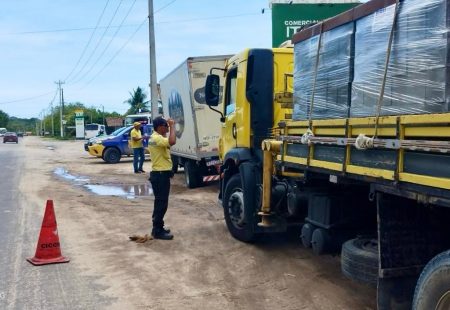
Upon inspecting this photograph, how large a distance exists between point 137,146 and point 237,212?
38.6 feet

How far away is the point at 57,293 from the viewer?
5.20 m

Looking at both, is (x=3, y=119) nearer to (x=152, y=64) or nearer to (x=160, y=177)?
(x=152, y=64)

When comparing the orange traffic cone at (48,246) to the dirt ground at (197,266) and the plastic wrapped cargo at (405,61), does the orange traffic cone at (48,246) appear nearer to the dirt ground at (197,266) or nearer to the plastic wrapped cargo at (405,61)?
the dirt ground at (197,266)

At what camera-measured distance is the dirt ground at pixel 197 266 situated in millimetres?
5016

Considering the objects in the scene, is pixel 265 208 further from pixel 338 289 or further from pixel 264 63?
pixel 264 63

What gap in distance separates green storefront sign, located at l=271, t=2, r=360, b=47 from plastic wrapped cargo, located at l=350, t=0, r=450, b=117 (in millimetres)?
9641

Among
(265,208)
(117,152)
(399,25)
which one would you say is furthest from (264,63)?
(117,152)

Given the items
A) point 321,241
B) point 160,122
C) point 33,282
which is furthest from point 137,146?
point 321,241

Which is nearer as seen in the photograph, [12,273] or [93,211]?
[12,273]

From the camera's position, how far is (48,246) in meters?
6.40

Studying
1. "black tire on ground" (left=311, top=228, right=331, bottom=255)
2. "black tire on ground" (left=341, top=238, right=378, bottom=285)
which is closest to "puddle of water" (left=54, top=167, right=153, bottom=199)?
"black tire on ground" (left=311, top=228, right=331, bottom=255)

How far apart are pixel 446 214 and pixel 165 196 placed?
4.78m

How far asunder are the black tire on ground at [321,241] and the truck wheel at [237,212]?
181cm

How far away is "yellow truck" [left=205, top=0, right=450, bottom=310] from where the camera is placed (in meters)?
3.16
